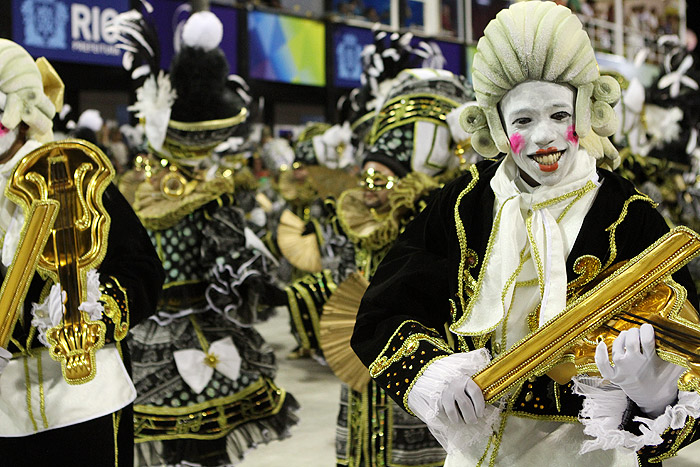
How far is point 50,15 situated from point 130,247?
767 centimetres

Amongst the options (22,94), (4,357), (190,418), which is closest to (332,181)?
(190,418)

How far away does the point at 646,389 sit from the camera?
149cm

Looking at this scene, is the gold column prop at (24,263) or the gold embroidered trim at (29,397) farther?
the gold embroidered trim at (29,397)

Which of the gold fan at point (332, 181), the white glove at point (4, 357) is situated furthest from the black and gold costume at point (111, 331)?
the gold fan at point (332, 181)

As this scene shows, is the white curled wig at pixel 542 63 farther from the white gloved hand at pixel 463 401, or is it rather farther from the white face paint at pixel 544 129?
the white gloved hand at pixel 463 401

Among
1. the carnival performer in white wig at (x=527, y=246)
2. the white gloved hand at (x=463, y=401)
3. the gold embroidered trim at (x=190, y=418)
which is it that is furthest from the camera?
the gold embroidered trim at (x=190, y=418)

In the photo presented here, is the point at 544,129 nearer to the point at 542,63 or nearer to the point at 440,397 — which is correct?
the point at 542,63

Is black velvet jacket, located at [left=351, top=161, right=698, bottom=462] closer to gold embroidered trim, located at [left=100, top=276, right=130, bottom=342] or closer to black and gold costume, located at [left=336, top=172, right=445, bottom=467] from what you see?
gold embroidered trim, located at [left=100, top=276, right=130, bottom=342]

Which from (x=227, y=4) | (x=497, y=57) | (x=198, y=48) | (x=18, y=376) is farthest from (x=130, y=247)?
(x=227, y=4)

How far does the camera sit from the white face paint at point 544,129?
177 cm

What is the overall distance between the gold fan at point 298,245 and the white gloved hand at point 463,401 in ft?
15.3

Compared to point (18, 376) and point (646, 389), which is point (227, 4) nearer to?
point (18, 376)

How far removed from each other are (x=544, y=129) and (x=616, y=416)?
570 mm

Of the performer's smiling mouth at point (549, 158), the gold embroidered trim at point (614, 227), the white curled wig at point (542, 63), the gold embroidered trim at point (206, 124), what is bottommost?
the gold embroidered trim at point (614, 227)
